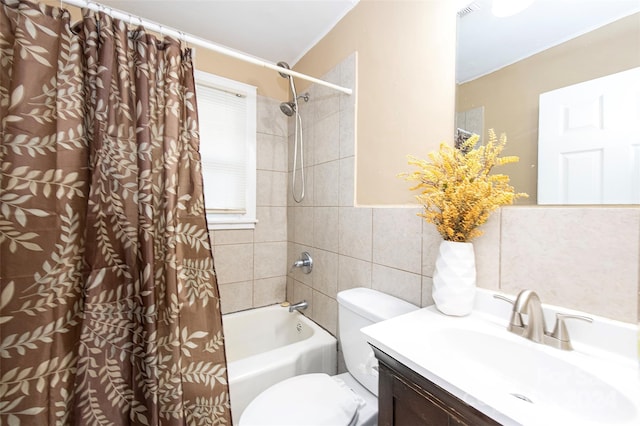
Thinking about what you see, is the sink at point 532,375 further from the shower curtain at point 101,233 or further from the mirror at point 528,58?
the shower curtain at point 101,233

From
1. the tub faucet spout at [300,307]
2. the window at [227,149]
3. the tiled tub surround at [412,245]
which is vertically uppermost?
the window at [227,149]

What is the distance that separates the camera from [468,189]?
757mm

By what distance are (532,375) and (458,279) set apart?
27cm

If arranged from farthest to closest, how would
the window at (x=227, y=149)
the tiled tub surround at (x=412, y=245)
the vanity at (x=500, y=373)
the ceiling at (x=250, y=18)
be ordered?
the window at (x=227, y=149), the ceiling at (x=250, y=18), the tiled tub surround at (x=412, y=245), the vanity at (x=500, y=373)

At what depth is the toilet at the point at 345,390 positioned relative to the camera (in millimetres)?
892

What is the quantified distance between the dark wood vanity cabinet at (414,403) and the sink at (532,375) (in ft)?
0.19

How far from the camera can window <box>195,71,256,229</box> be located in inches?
68.8

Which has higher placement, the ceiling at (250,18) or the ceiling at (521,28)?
the ceiling at (250,18)

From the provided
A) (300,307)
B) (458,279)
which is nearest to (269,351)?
(300,307)

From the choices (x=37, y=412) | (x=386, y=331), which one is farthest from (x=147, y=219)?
(x=386, y=331)

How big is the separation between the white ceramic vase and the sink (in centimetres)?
8

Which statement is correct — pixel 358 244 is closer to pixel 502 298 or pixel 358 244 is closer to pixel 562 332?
pixel 502 298

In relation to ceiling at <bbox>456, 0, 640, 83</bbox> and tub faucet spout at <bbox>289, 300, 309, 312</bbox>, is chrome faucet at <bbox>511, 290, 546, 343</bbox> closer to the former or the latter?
ceiling at <bbox>456, 0, 640, 83</bbox>

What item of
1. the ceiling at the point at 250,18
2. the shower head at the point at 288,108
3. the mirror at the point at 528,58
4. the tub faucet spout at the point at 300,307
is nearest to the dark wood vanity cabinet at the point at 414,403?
the mirror at the point at 528,58
